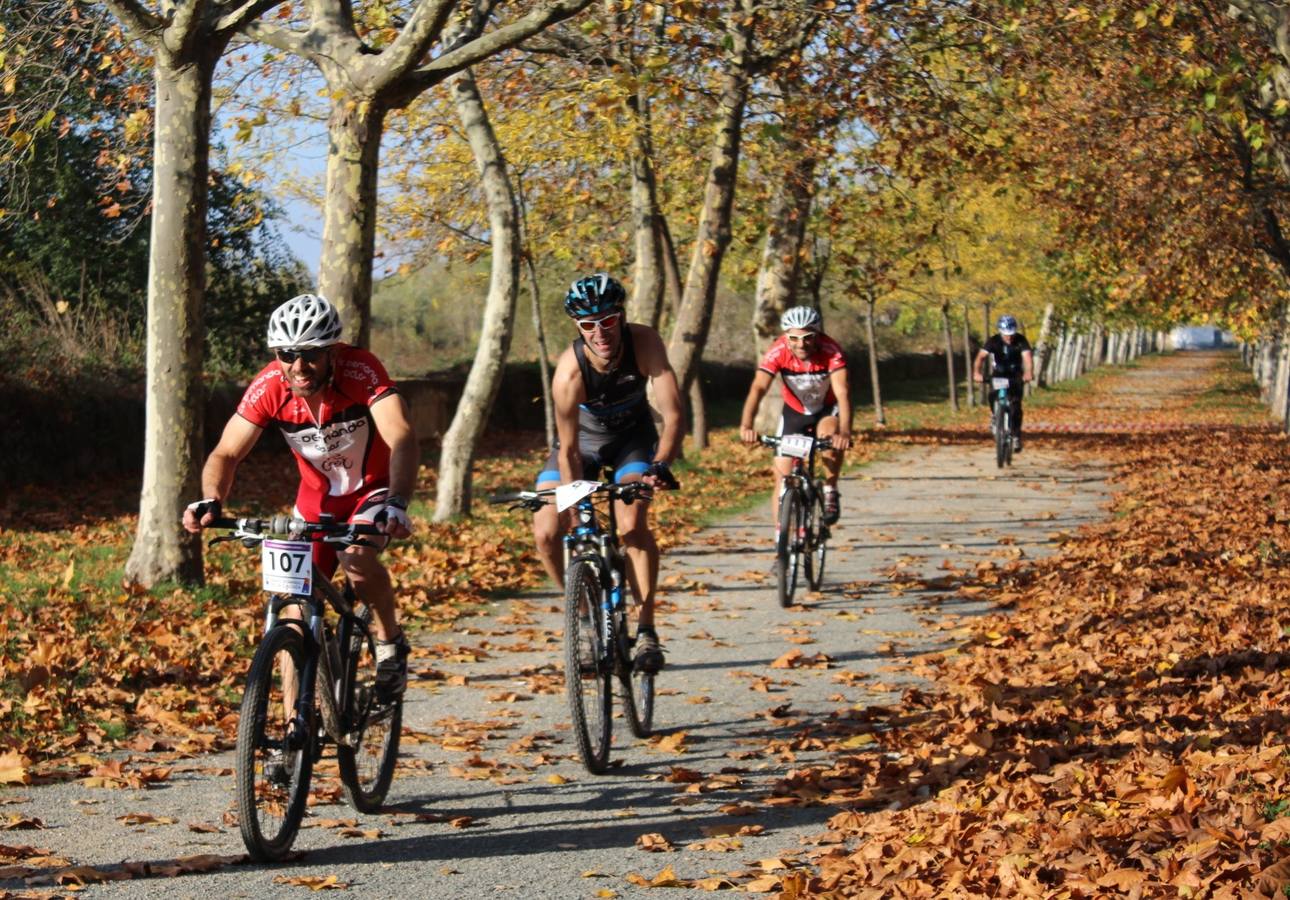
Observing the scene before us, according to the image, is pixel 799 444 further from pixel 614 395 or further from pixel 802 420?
pixel 614 395

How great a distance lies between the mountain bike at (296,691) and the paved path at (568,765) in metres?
0.21

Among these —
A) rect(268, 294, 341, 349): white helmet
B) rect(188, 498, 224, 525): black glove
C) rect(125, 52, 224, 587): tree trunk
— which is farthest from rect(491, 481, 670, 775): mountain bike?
rect(125, 52, 224, 587): tree trunk

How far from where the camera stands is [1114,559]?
13062mm

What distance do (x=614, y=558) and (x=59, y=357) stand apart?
56.0 feet

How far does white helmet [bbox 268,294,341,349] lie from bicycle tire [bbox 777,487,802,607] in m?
6.10

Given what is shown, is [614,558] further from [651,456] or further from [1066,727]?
[1066,727]

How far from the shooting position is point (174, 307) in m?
11.1

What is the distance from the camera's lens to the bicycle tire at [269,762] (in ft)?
17.4

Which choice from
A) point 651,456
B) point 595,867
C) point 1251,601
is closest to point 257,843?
point 595,867

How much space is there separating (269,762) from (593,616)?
6.66ft

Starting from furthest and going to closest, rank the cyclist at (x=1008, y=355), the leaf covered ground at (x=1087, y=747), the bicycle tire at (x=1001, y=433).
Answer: the bicycle tire at (x=1001, y=433)
the cyclist at (x=1008, y=355)
the leaf covered ground at (x=1087, y=747)

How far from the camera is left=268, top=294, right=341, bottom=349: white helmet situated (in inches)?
228

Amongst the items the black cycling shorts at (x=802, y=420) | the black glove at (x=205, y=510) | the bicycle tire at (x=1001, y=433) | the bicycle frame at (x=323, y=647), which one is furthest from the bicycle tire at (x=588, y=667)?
the bicycle tire at (x=1001, y=433)

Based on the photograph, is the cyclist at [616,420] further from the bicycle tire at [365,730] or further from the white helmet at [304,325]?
the white helmet at [304,325]
